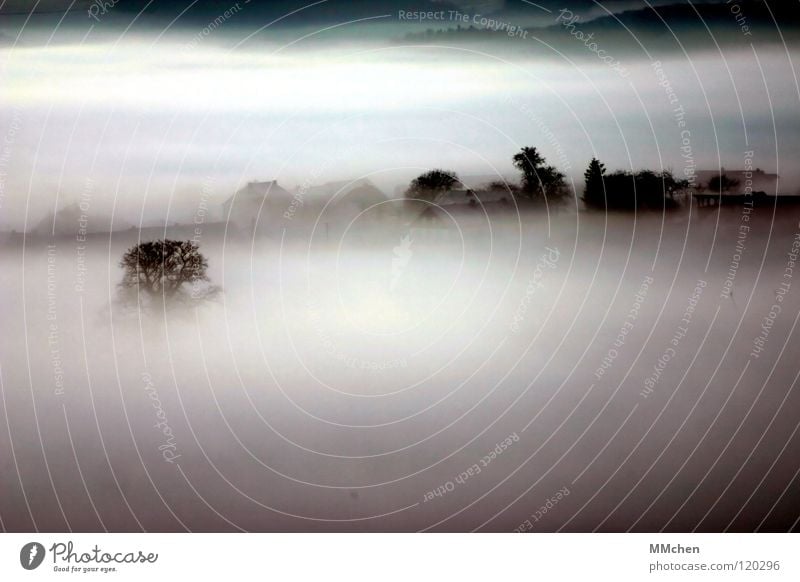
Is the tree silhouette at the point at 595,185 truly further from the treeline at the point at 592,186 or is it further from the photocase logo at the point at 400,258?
the photocase logo at the point at 400,258

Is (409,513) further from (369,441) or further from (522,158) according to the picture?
(522,158)

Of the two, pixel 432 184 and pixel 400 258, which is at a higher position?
pixel 432 184

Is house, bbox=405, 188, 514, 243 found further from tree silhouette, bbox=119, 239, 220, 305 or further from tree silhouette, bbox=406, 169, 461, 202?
tree silhouette, bbox=119, 239, 220, 305
